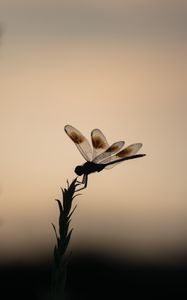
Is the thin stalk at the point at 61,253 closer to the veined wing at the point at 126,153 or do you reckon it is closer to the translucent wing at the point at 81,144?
the translucent wing at the point at 81,144

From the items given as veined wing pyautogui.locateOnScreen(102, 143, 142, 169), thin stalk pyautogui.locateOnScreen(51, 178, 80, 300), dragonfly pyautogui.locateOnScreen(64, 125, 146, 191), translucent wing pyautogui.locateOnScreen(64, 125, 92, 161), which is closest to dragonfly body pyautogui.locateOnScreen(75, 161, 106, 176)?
dragonfly pyautogui.locateOnScreen(64, 125, 146, 191)

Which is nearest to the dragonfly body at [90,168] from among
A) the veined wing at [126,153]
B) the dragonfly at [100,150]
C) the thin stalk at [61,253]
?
the dragonfly at [100,150]

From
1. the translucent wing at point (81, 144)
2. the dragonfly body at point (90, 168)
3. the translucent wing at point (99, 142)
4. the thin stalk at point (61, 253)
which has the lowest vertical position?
the thin stalk at point (61, 253)

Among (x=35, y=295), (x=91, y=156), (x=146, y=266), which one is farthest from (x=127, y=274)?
(x=35, y=295)

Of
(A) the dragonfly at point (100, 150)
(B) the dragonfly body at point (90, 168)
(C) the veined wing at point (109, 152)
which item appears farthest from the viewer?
(C) the veined wing at point (109, 152)

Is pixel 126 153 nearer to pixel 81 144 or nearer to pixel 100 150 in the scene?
pixel 100 150

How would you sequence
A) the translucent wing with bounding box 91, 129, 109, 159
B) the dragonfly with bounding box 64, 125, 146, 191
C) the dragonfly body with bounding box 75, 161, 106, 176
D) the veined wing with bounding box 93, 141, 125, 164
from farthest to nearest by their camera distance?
the translucent wing with bounding box 91, 129, 109, 159 < the veined wing with bounding box 93, 141, 125, 164 < the dragonfly with bounding box 64, 125, 146, 191 < the dragonfly body with bounding box 75, 161, 106, 176

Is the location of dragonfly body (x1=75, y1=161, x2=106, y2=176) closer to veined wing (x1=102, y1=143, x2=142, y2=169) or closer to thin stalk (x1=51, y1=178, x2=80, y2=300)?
veined wing (x1=102, y1=143, x2=142, y2=169)

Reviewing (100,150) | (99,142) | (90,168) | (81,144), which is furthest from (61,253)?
(99,142)

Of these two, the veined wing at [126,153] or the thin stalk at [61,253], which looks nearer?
the thin stalk at [61,253]

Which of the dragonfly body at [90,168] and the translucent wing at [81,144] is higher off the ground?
the translucent wing at [81,144]

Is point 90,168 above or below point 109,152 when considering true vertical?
below
